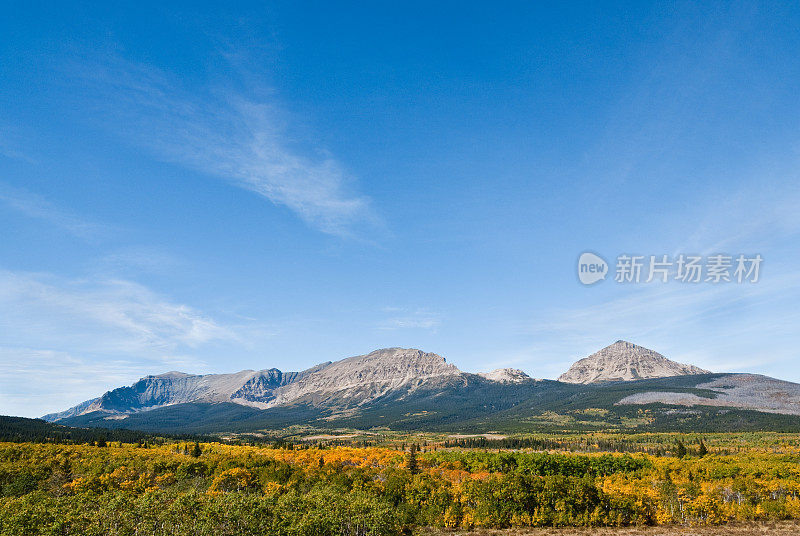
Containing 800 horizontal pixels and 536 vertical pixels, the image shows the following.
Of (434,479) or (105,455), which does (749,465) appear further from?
(105,455)

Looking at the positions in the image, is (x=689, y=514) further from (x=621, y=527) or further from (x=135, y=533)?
(x=135, y=533)

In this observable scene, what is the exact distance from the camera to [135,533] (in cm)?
4484

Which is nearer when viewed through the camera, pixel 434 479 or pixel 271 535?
pixel 271 535

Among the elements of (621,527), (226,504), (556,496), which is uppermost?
(226,504)

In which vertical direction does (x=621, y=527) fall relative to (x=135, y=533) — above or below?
below

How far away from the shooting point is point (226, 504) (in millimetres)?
50031

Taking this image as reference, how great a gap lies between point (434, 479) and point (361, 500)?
137 feet

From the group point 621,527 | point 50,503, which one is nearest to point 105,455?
point 50,503

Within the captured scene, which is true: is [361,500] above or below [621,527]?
above

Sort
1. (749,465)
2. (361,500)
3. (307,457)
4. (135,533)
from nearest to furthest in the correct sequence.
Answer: (135,533), (361,500), (749,465), (307,457)

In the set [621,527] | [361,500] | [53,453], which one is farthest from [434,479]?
[53,453]

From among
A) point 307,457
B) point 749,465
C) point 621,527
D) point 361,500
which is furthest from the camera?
point 307,457

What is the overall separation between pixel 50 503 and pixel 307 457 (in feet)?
292

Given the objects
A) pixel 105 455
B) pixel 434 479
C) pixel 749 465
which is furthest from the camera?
pixel 105 455
